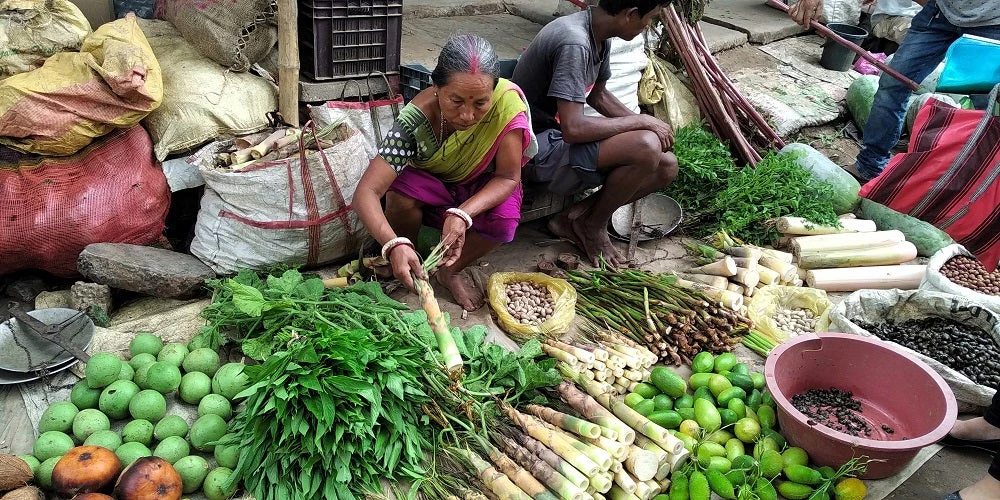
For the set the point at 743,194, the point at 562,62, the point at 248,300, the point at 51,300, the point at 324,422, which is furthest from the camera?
the point at 743,194

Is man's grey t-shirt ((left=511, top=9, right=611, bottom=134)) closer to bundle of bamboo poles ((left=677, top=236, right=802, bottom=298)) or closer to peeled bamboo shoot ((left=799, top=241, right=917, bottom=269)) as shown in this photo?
bundle of bamboo poles ((left=677, top=236, right=802, bottom=298))

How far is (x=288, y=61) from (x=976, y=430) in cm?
359

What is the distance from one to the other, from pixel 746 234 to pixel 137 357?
339cm

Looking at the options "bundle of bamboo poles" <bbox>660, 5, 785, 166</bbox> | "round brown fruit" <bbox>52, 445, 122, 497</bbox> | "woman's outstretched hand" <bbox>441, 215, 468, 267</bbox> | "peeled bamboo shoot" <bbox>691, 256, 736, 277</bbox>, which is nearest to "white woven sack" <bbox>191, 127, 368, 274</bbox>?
"woman's outstretched hand" <bbox>441, 215, 468, 267</bbox>

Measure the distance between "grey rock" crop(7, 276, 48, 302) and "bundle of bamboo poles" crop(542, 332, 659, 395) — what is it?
241 centimetres

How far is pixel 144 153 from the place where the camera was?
3.45 metres

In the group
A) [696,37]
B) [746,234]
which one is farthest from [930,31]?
[746,234]

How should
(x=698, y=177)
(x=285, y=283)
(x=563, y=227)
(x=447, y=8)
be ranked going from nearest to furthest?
1. (x=285, y=283)
2. (x=563, y=227)
3. (x=698, y=177)
4. (x=447, y=8)

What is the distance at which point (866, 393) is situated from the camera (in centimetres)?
310

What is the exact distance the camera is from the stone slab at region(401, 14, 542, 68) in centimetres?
486

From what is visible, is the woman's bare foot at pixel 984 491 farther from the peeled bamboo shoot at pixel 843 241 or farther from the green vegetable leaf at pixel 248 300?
the green vegetable leaf at pixel 248 300

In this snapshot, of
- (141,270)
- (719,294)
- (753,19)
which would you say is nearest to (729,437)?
(719,294)

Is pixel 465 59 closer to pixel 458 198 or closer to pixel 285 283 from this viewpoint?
pixel 458 198

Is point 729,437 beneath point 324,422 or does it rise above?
beneath
